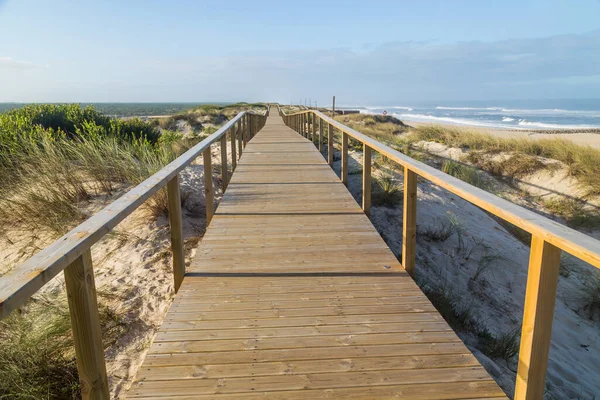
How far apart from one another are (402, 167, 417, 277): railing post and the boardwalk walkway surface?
0.09 meters

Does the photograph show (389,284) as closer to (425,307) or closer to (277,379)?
(425,307)

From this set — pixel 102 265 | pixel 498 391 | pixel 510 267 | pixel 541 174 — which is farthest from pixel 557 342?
pixel 541 174

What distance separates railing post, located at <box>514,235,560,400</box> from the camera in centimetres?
162

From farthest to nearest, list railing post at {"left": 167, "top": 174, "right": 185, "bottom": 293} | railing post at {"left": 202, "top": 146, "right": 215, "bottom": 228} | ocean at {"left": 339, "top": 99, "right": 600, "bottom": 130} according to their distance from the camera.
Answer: ocean at {"left": 339, "top": 99, "right": 600, "bottom": 130}
railing post at {"left": 202, "top": 146, "right": 215, "bottom": 228}
railing post at {"left": 167, "top": 174, "right": 185, "bottom": 293}

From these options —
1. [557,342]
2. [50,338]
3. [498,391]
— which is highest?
[498,391]

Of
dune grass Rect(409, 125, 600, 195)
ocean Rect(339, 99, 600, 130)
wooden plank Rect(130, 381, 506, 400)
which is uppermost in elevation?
wooden plank Rect(130, 381, 506, 400)

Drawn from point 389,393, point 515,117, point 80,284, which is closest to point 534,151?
point 389,393

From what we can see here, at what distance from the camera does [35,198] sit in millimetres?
4773

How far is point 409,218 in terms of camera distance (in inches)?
126

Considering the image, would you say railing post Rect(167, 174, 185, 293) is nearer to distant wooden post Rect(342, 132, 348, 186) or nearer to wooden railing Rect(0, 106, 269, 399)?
wooden railing Rect(0, 106, 269, 399)

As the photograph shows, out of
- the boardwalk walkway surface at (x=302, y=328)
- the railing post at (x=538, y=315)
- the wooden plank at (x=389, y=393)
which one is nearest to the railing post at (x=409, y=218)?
the boardwalk walkway surface at (x=302, y=328)

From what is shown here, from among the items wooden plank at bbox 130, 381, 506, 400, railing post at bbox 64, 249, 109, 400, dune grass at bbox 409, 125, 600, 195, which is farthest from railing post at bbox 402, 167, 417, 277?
dune grass at bbox 409, 125, 600, 195

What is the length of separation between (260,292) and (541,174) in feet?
32.7

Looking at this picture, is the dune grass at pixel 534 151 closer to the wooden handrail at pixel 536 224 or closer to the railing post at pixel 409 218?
the railing post at pixel 409 218
